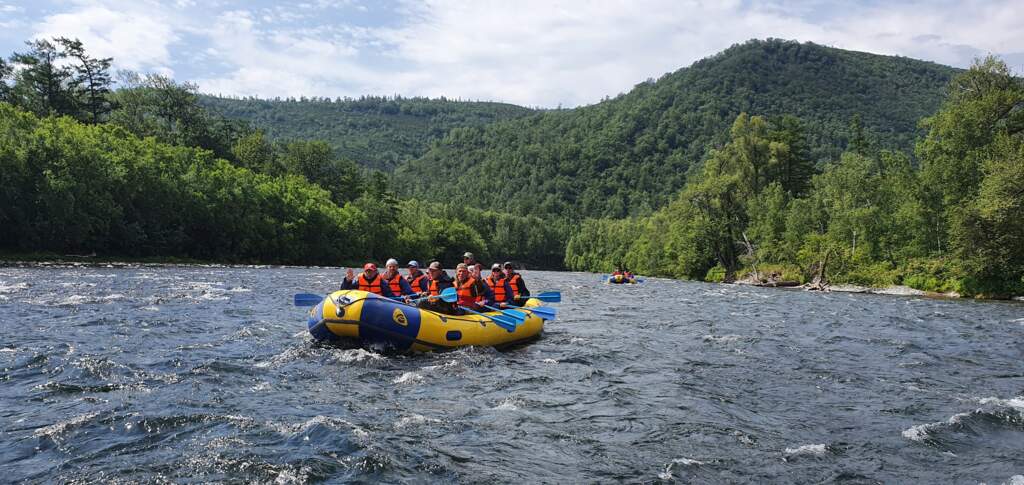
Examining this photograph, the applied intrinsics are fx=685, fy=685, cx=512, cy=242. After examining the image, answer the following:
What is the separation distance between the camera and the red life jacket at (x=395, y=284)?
16422 millimetres

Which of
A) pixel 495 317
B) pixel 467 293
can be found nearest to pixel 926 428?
pixel 495 317

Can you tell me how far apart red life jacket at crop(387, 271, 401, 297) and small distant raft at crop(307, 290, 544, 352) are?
245cm

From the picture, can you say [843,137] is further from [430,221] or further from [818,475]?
[818,475]

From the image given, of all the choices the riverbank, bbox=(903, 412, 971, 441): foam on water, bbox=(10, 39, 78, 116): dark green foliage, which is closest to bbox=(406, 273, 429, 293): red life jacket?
bbox=(903, 412, 971, 441): foam on water

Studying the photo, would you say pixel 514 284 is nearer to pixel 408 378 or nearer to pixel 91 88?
pixel 408 378

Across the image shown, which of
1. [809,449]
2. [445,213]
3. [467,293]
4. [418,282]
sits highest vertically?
[445,213]

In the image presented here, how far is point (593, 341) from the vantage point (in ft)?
56.9

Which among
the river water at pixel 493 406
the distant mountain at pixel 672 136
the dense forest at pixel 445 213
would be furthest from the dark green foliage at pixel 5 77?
the distant mountain at pixel 672 136

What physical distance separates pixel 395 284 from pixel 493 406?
279 inches

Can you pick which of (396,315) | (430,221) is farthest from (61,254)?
(430,221)

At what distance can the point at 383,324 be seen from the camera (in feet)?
43.1

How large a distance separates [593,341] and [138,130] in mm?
76884

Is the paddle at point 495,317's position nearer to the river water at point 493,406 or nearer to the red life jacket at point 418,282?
the river water at point 493,406

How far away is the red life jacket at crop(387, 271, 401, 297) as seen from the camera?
16.4m
